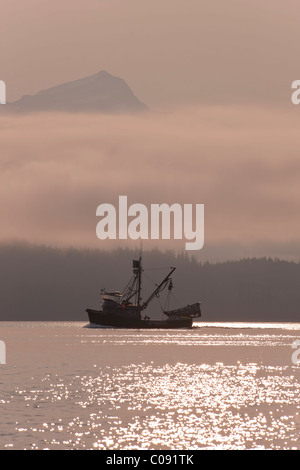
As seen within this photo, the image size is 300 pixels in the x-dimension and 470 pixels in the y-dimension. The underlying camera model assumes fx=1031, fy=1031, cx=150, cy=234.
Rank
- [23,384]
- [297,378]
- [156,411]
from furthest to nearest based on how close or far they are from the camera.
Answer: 1. [297,378]
2. [23,384]
3. [156,411]

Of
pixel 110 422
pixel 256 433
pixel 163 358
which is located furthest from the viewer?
pixel 163 358

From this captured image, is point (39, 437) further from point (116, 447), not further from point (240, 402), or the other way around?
point (240, 402)

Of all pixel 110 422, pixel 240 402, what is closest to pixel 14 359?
pixel 240 402

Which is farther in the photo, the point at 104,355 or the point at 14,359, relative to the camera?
the point at 104,355

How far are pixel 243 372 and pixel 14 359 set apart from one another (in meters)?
42.2

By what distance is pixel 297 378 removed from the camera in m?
122

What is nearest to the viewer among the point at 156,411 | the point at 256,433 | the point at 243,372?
the point at 256,433

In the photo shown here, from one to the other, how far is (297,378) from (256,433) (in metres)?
56.5

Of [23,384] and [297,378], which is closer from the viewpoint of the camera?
[23,384]

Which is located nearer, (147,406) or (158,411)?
(158,411)

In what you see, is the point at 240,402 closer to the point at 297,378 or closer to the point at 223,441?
the point at 223,441
